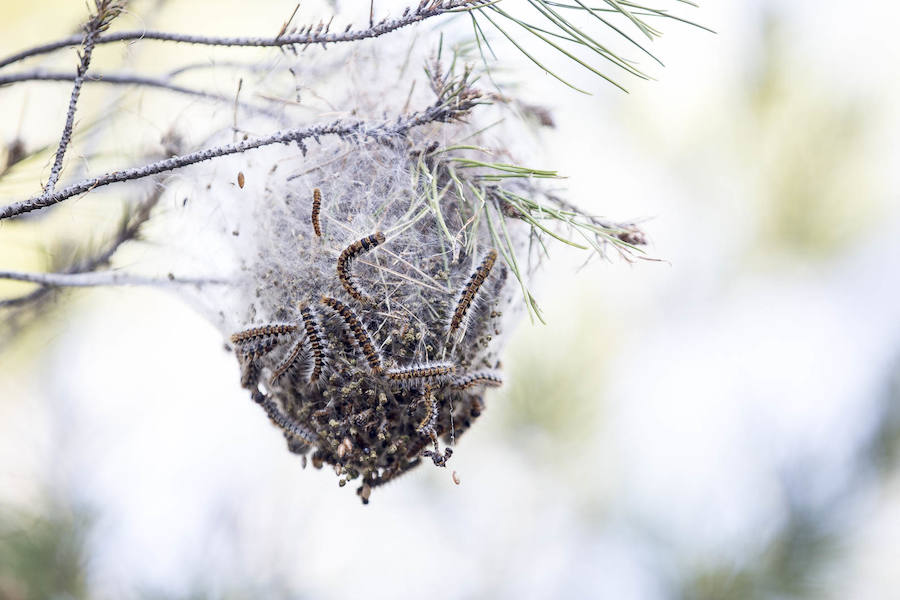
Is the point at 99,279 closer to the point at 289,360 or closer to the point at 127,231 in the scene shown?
the point at 127,231

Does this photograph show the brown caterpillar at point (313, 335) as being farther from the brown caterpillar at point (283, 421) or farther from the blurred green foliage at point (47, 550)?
the blurred green foliage at point (47, 550)

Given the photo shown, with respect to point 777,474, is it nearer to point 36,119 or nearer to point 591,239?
point 591,239

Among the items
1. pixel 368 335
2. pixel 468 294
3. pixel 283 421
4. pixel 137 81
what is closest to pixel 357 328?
pixel 368 335

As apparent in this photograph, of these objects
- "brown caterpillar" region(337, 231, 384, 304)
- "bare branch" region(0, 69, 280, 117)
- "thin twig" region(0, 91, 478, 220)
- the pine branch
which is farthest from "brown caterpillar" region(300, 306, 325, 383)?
"bare branch" region(0, 69, 280, 117)

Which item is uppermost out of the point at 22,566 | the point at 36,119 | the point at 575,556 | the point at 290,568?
the point at 36,119

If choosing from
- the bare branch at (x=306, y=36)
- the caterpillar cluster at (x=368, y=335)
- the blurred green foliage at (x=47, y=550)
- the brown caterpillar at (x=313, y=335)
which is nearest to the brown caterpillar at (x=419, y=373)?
the caterpillar cluster at (x=368, y=335)

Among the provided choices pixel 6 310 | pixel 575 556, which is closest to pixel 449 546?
pixel 575 556
